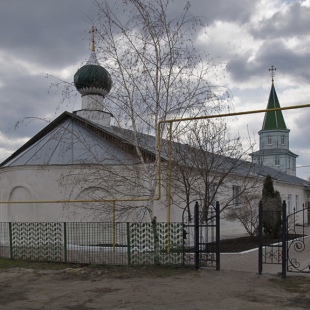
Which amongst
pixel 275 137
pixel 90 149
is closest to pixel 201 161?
pixel 90 149

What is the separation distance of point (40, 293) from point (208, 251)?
3.88 m

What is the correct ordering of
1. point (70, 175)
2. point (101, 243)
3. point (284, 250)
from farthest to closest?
1. point (70, 175)
2. point (101, 243)
3. point (284, 250)

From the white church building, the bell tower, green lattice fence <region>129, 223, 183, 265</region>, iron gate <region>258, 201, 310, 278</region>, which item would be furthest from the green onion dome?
the bell tower

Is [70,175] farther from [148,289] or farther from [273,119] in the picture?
[273,119]

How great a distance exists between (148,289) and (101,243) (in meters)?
5.34

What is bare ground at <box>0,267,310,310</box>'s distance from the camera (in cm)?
738

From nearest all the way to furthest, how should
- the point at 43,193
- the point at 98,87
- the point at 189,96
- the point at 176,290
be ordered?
the point at 176,290, the point at 189,96, the point at 43,193, the point at 98,87

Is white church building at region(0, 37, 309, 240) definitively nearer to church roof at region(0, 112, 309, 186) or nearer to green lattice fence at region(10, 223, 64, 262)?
church roof at region(0, 112, 309, 186)

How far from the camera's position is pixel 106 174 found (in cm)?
1315

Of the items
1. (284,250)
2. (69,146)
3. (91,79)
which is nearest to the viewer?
(284,250)

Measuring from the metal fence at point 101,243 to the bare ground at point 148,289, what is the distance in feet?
1.48

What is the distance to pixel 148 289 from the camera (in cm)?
855

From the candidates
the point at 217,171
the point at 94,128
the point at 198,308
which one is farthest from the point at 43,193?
the point at 198,308

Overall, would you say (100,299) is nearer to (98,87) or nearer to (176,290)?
(176,290)
